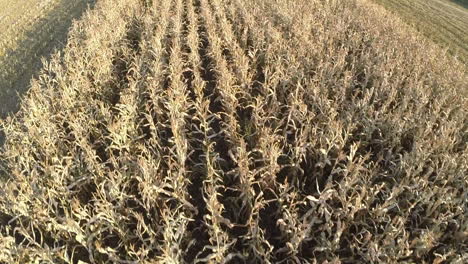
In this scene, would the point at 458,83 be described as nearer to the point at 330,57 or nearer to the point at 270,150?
the point at 330,57

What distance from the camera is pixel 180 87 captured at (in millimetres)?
6391

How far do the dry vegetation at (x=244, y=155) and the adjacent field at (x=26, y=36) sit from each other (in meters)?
2.24

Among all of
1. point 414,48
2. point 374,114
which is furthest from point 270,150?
point 414,48

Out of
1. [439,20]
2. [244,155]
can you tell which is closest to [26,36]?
[244,155]

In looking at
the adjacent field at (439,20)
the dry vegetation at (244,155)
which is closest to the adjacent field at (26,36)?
the dry vegetation at (244,155)

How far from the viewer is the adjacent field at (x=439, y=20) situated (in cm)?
1094

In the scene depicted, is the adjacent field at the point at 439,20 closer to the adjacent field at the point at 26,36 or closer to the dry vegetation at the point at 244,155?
the dry vegetation at the point at 244,155

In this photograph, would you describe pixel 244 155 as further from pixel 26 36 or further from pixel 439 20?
pixel 439 20

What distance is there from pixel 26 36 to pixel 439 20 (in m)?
15.8

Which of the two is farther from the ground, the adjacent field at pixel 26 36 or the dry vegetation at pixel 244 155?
the dry vegetation at pixel 244 155

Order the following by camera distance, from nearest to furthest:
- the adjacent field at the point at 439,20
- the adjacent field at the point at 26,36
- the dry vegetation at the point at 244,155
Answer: the dry vegetation at the point at 244,155 → the adjacent field at the point at 26,36 → the adjacent field at the point at 439,20

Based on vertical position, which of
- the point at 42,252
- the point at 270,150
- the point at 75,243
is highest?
the point at 270,150

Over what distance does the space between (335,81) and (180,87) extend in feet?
10.2

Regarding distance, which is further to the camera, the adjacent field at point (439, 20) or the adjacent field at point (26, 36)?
the adjacent field at point (439, 20)
